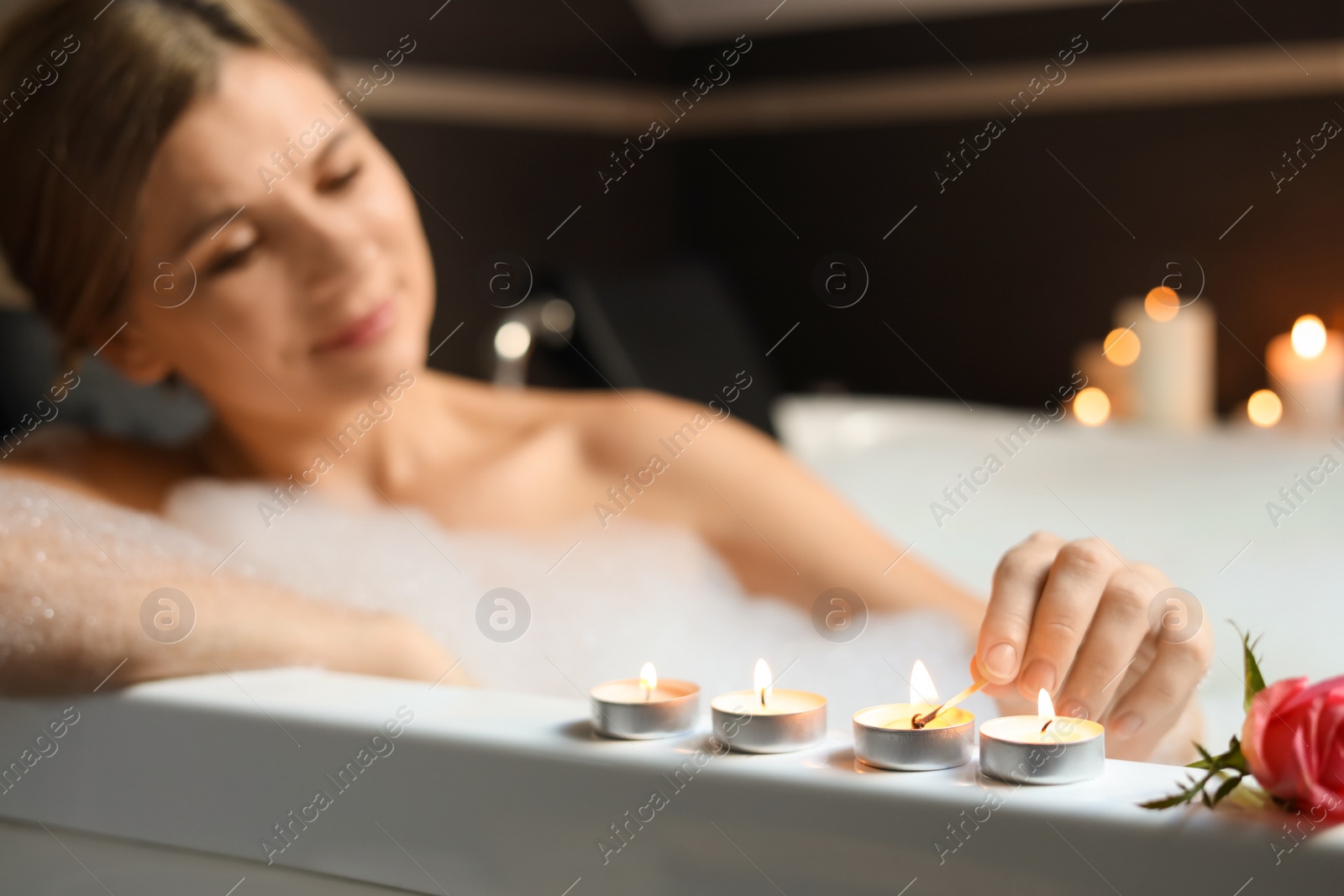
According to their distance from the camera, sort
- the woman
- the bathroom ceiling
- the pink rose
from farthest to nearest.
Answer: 1. the bathroom ceiling
2. the woman
3. the pink rose

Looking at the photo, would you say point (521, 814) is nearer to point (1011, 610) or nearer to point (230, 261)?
point (1011, 610)

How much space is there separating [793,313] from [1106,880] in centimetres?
243

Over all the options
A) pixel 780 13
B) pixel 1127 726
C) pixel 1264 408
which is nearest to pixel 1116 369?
pixel 1264 408

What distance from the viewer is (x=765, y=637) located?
1.14 m

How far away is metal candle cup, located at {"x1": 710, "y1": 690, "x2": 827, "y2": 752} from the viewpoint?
2.05ft

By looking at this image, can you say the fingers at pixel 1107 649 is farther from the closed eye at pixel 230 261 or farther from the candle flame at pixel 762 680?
A: the closed eye at pixel 230 261

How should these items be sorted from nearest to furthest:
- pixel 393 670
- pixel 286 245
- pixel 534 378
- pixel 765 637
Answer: pixel 393 670
pixel 286 245
pixel 765 637
pixel 534 378

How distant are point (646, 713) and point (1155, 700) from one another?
294 millimetres

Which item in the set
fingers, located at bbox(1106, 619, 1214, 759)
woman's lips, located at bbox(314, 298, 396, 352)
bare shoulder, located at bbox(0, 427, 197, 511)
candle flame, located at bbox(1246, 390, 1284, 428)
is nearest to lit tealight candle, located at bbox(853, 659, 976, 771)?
fingers, located at bbox(1106, 619, 1214, 759)

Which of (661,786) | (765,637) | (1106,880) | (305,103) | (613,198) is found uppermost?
(613,198)

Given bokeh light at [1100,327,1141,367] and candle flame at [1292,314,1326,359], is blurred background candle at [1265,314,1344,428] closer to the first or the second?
candle flame at [1292,314,1326,359]

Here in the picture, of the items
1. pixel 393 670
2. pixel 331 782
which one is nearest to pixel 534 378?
pixel 393 670

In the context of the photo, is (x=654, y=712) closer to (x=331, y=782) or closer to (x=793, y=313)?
(x=331, y=782)

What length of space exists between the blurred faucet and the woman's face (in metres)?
0.67
